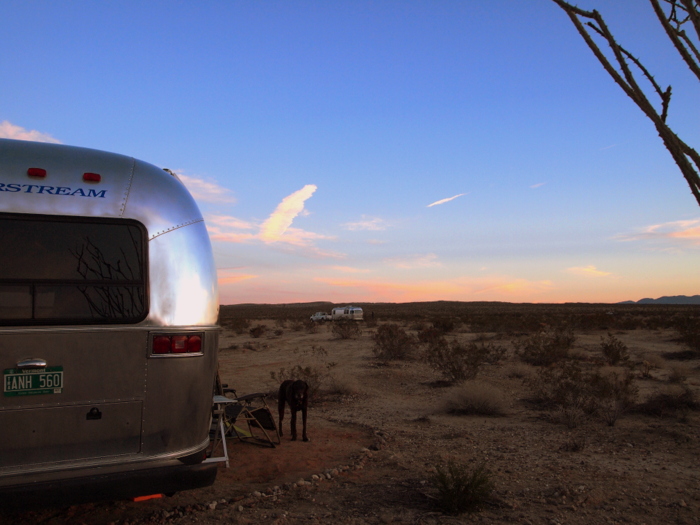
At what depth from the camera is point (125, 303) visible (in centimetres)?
352

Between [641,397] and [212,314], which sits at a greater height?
[212,314]

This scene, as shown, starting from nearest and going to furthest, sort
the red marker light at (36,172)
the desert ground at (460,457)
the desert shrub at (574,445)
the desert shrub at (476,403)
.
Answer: the red marker light at (36,172)
the desert ground at (460,457)
the desert shrub at (574,445)
the desert shrub at (476,403)

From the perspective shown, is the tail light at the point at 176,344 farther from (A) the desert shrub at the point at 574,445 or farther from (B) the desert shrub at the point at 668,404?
(B) the desert shrub at the point at 668,404

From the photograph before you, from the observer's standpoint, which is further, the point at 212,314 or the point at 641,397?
the point at 641,397

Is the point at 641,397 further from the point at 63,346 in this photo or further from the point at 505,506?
the point at 63,346

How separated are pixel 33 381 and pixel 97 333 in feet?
1.48

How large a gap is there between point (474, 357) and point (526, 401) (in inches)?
106

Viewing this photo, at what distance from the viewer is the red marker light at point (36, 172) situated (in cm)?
345

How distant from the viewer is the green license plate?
3131 mm

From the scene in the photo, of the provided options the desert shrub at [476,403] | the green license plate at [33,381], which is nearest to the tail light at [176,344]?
the green license plate at [33,381]

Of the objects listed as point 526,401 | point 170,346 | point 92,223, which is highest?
point 92,223

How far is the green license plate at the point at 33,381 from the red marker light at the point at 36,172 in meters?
1.28

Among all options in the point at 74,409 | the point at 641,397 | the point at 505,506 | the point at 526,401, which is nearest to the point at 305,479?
the point at 505,506

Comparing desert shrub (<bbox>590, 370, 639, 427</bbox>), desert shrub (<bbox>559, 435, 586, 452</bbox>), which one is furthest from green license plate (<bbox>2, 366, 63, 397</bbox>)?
desert shrub (<bbox>590, 370, 639, 427</bbox>)
